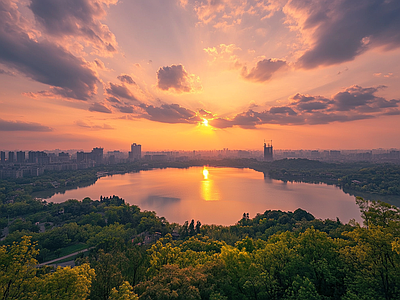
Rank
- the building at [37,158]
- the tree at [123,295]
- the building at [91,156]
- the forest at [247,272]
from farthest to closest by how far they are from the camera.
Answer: the building at [91,156], the building at [37,158], the forest at [247,272], the tree at [123,295]

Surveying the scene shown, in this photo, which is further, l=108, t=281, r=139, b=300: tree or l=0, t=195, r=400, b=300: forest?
l=0, t=195, r=400, b=300: forest

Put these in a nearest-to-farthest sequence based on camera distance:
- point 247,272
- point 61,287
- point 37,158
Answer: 1. point 61,287
2. point 247,272
3. point 37,158

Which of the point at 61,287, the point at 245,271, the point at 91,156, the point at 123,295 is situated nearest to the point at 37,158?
the point at 91,156

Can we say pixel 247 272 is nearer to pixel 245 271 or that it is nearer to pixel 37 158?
pixel 245 271

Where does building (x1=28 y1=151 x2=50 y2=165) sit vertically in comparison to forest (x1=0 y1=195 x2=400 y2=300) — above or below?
above

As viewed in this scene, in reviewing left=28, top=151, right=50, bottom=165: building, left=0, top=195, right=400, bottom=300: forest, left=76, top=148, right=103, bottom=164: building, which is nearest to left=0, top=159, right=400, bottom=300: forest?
left=0, top=195, right=400, bottom=300: forest

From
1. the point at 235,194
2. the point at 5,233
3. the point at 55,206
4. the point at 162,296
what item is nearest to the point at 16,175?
the point at 55,206

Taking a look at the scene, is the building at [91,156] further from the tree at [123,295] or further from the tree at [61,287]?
the tree at [123,295]

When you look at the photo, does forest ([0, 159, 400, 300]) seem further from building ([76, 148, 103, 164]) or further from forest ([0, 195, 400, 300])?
building ([76, 148, 103, 164])

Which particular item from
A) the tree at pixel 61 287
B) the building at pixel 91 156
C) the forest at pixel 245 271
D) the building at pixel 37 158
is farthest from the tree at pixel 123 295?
the building at pixel 91 156

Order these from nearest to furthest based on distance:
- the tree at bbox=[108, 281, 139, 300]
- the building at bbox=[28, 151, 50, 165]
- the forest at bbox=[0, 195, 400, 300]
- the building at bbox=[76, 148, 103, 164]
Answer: the tree at bbox=[108, 281, 139, 300] → the forest at bbox=[0, 195, 400, 300] → the building at bbox=[28, 151, 50, 165] → the building at bbox=[76, 148, 103, 164]

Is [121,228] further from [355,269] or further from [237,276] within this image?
[355,269]

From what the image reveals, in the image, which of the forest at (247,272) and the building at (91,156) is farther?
the building at (91,156)
